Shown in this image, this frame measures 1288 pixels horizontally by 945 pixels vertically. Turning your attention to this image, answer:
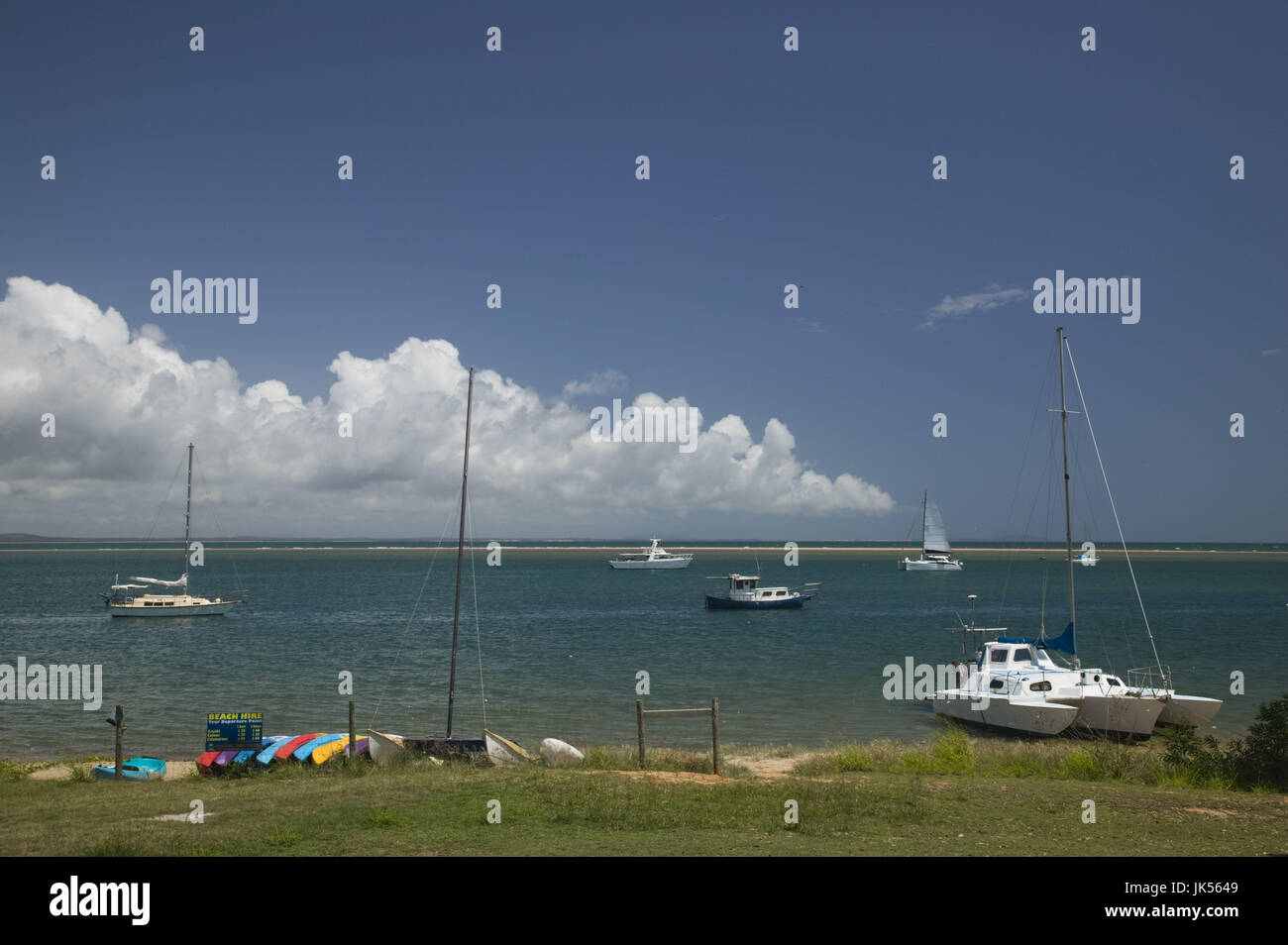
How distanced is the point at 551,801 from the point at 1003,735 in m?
19.2

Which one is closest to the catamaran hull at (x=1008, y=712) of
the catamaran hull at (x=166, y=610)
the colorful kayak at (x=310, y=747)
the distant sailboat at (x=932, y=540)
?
the colorful kayak at (x=310, y=747)

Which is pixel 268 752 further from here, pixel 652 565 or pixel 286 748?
pixel 652 565

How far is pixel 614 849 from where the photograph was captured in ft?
35.4

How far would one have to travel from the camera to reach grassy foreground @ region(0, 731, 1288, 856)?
10.9 metres

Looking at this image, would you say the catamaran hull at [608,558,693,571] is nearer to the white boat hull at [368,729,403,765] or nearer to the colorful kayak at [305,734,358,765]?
the white boat hull at [368,729,403,765]

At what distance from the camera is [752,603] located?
76188 millimetres

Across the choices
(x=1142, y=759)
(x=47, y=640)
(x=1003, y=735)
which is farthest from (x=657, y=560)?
(x=1142, y=759)

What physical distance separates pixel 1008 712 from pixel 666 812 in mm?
18455

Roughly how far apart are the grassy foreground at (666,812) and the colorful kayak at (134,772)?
1035 mm

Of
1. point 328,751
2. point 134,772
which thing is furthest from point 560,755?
point 134,772

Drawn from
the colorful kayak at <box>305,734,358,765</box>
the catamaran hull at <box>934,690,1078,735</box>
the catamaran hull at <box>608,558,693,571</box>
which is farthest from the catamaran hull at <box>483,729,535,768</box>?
the catamaran hull at <box>608,558,693,571</box>

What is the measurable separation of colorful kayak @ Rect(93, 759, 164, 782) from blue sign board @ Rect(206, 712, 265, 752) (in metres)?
1.19
